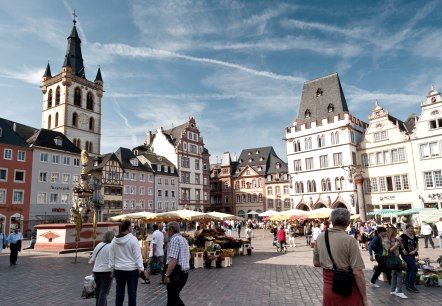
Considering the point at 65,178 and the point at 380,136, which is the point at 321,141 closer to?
the point at 380,136

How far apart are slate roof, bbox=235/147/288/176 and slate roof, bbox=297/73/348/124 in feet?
64.2

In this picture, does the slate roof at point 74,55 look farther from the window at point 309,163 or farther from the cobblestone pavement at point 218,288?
the cobblestone pavement at point 218,288

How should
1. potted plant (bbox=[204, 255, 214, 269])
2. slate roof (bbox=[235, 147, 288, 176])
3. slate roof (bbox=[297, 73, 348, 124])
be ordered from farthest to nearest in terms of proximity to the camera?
slate roof (bbox=[235, 147, 288, 176]) < slate roof (bbox=[297, 73, 348, 124]) < potted plant (bbox=[204, 255, 214, 269])

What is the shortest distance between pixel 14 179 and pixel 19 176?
83 centimetres

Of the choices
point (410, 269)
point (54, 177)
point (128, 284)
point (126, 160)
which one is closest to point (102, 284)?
point (128, 284)

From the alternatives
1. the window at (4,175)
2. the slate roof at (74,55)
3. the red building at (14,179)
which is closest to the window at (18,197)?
the red building at (14,179)

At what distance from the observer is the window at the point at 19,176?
4269 cm

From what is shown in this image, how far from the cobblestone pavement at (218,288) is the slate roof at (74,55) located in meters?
67.6

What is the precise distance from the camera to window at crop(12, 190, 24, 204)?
4222 centimetres

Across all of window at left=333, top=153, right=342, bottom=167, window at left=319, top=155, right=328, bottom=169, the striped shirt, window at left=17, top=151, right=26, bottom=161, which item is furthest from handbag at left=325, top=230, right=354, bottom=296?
window at left=17, top=151, right=26, bottom=161

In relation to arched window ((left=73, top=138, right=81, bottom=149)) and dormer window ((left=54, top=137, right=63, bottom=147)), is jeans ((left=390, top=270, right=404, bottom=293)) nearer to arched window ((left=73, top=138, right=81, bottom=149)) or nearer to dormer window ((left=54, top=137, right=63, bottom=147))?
dormer window ((left=54, top=137, right=63, bottom=147))

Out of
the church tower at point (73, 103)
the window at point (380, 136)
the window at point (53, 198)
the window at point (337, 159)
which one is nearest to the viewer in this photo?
the window at point (380, 136)

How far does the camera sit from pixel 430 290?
Answer: 9945 millimetres

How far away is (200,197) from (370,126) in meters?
35.0
